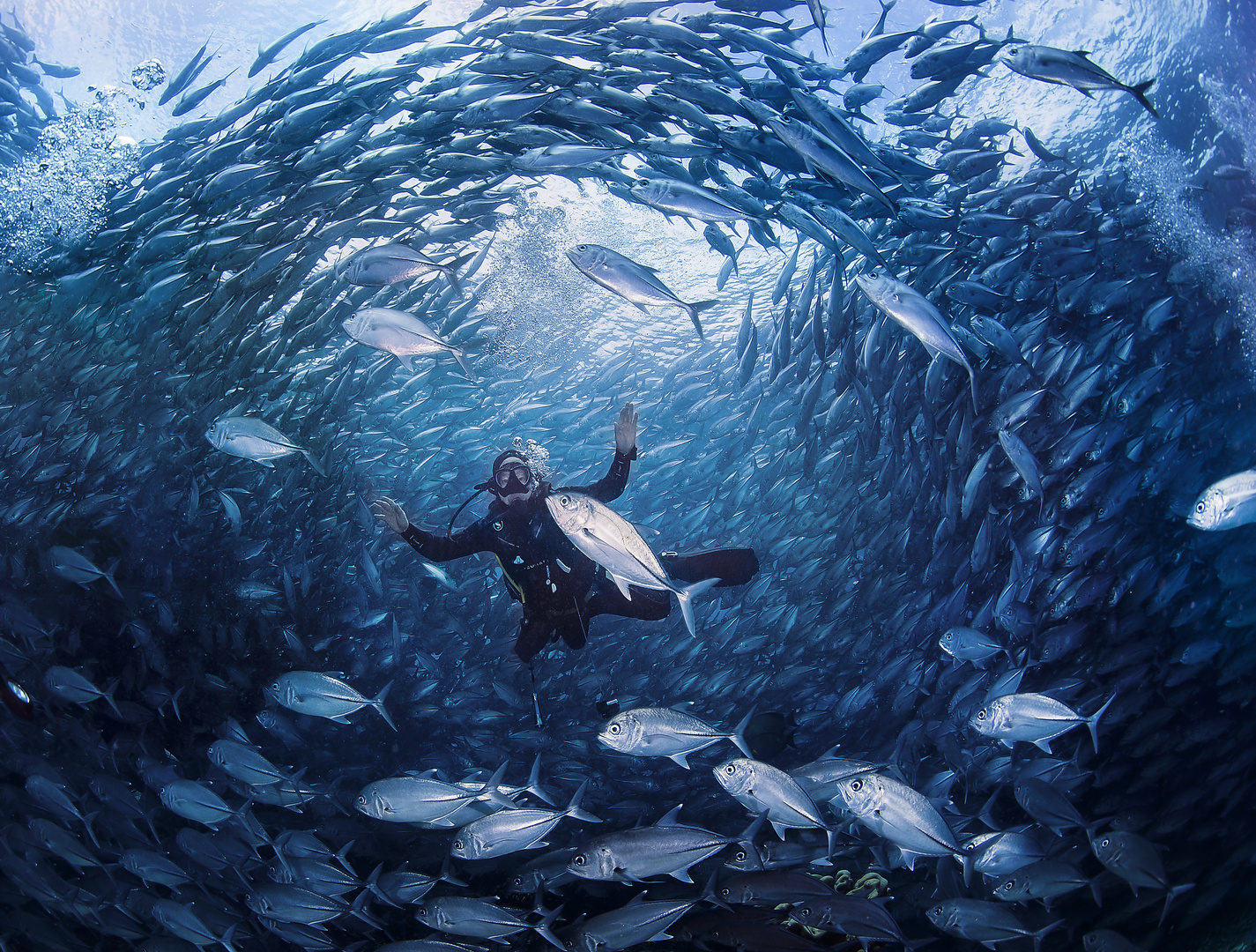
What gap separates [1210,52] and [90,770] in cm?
1829

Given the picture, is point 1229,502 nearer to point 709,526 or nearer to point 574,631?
point 574,631

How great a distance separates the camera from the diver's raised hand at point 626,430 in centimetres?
385

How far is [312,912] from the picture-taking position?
152 inches

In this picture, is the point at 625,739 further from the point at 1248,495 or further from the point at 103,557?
the point at 103,557

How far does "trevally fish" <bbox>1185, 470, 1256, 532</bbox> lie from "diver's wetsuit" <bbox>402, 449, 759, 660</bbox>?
3.27m

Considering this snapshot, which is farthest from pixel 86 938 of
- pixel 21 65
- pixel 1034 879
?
pixel 21 65

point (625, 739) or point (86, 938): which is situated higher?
point (625, 739)

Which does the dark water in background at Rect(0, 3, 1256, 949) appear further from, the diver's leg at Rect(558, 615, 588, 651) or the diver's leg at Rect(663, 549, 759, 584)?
the diver's leg at Rect(558, 615, 588, 651)

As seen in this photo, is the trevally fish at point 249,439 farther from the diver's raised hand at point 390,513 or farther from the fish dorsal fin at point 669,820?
the fish dorsal fin at point 669,820

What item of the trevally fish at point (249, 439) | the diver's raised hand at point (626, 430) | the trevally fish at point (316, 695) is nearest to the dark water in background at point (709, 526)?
the trevally fish at point (316, 695)

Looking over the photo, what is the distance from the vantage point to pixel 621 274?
279cm

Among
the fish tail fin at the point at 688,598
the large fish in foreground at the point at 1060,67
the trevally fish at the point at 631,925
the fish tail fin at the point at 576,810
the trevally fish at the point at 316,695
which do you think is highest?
the large fish in foreground at the point at 1060,67

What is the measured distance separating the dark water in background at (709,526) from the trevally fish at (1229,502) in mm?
1343

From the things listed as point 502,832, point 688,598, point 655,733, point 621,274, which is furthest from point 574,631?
point 621,274
